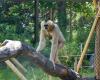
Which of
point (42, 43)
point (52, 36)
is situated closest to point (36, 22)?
point (52, 36)

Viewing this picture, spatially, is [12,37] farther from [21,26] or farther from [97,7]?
[97,7]

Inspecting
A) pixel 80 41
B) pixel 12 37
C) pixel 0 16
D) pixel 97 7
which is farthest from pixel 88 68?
pixel 97 7

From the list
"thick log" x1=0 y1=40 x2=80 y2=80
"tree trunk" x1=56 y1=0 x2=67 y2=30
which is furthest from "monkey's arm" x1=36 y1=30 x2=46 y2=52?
"tree trunk" x1=56 y1=0 x2=67 y2=30

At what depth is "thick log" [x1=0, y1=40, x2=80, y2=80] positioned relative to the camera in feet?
19.1

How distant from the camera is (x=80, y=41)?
16.9m

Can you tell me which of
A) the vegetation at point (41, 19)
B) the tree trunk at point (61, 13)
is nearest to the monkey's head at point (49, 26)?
the vegetation at point (41, 19)

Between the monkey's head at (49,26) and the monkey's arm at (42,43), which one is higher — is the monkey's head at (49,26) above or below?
above

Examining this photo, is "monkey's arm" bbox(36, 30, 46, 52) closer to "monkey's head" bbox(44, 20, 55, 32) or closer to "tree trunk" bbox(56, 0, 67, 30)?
"monkey's head" bbox(44, 20, 55, 32)

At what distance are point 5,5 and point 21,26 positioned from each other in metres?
1.21

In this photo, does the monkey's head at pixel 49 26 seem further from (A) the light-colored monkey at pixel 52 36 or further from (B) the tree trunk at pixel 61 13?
(B) the tree trunk at pixel 61 13

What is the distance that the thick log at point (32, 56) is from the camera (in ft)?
19.1

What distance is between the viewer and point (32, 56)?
6551 millimetres

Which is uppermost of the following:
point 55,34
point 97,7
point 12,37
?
point 97,7

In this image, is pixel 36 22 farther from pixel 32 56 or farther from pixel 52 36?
pixel 32 56
